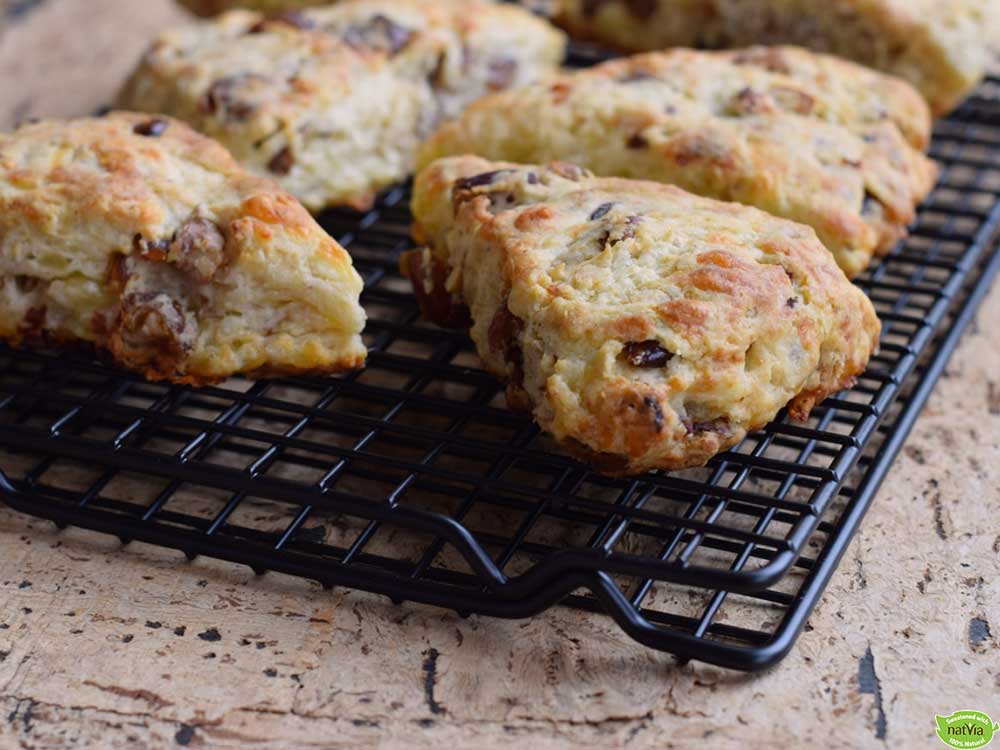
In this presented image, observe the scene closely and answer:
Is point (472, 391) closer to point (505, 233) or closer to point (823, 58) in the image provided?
point (505, 233)

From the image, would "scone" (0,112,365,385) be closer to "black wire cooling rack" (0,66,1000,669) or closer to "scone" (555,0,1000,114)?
"black wire cooling rack" (0,66,1000,669)

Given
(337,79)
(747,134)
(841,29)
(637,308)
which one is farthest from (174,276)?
(841,29)

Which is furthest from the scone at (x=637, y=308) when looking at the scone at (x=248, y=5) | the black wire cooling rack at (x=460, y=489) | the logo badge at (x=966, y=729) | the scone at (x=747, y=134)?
the scone at (x=248, y=5)

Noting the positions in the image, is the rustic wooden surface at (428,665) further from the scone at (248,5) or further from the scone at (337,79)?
the scone at (248,5)

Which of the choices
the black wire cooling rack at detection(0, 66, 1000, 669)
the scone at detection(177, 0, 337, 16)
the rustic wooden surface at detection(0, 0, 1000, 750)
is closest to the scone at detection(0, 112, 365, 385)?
the black wire cooling rack at detection(0, 66, 1000, 669)

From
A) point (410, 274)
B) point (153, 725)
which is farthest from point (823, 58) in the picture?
point (153, 725)

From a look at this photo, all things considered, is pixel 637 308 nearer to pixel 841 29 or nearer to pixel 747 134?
pixel 747 134
